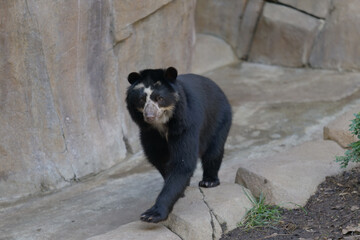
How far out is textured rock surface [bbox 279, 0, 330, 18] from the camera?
34.1ft

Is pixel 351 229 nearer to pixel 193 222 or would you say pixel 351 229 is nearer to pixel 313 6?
pixel 193 222

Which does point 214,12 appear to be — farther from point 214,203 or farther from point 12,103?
point 214,203

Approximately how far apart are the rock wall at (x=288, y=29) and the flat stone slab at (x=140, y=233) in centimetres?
702

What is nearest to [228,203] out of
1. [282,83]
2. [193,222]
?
[193,222]

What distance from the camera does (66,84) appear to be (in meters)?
6.19

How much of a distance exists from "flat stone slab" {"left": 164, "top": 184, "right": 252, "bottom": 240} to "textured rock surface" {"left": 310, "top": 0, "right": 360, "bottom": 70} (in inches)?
243

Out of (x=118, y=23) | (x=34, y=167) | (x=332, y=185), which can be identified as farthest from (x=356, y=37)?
(x=34, y=167)

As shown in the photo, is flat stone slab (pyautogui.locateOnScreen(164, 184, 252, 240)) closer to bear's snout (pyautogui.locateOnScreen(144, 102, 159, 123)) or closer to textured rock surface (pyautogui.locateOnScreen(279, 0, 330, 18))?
bear's snout (pyautogui.locateOnScreen(144, 102, 159, 123))

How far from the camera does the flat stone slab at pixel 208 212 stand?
13.9 feet

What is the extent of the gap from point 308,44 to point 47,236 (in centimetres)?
710

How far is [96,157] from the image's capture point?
669 centimetres

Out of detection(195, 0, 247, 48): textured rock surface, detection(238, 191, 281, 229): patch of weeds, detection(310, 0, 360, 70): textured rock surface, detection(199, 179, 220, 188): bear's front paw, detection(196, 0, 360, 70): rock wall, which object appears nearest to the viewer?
detection(238, 191, 281, 229): patch of weeds

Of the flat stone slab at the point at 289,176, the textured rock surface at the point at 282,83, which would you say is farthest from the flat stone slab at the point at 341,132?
the textured rock surface at the point at 282,83

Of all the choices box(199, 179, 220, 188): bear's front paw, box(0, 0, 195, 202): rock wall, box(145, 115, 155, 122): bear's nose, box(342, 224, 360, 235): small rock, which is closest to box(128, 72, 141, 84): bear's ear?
box(145, 115, 155, 122): bear's nose
